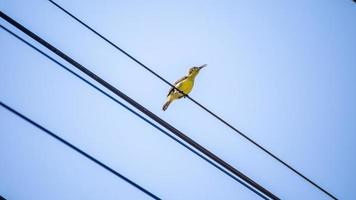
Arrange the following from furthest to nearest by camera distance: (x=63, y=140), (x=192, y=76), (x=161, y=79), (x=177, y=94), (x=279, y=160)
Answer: (x=177, y=94), (x=192, y=76), (x=161, y=79), (x=279, y=160), (x=63, y=140)

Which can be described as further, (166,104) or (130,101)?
(166,104)

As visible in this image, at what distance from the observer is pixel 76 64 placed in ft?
8.34

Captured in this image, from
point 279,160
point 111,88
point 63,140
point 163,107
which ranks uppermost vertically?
point 163,107

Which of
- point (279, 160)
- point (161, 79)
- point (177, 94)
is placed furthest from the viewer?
point (177, 94)

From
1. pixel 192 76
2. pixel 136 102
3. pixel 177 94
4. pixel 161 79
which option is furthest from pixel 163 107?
pixel 136 102

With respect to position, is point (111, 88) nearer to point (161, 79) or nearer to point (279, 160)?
point (161, 79)

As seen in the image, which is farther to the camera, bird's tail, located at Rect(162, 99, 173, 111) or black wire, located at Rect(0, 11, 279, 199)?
bird's tail, located at Rect(162, 99, 173, 111)

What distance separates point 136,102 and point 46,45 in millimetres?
713

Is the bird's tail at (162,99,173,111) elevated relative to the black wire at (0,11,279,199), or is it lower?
elevated

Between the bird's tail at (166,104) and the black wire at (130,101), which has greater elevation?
the bird's tail at (166,104)

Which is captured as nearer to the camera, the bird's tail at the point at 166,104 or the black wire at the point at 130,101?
the black wire at the point at 130,101

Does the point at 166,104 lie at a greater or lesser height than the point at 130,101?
greater

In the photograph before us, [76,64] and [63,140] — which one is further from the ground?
[76,64]

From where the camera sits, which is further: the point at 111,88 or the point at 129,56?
the point at 129,56
